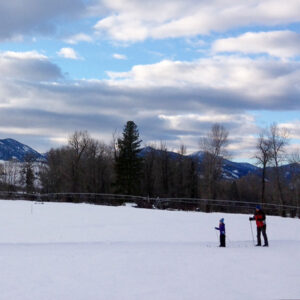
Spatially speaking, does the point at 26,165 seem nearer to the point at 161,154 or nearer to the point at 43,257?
the point at 161,154

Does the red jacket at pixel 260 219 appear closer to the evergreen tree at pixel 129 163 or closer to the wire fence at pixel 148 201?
the wire fence at pixel 148 201

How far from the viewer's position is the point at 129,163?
63094 millimetres

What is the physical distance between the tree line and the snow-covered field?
3512cm

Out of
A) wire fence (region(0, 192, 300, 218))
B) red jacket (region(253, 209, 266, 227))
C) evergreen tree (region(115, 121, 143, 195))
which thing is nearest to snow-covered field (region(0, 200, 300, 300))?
red jacket (region(253, 209, 266, 227))

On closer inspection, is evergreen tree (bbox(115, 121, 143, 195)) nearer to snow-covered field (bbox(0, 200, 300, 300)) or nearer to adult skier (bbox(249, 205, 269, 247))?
snow-covered field (bbox(0, 200, 300, 300))

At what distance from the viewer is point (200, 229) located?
2533 cm

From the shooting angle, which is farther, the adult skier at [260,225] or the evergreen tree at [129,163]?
the evergreen tree at [129,163]

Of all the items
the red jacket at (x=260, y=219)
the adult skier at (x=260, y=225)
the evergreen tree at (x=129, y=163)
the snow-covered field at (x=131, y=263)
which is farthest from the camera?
the evergreen tree at (x=129, y=163)

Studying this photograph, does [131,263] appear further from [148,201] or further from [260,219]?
[148,201]

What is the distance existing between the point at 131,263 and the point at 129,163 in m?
49.9

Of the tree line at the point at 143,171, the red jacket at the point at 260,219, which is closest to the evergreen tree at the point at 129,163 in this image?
the tree line at the point at 143,171

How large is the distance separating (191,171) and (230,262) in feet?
220

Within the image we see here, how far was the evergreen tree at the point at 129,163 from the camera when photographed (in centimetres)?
6197

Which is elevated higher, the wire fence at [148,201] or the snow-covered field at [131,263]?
the wire fence at [148,201]
